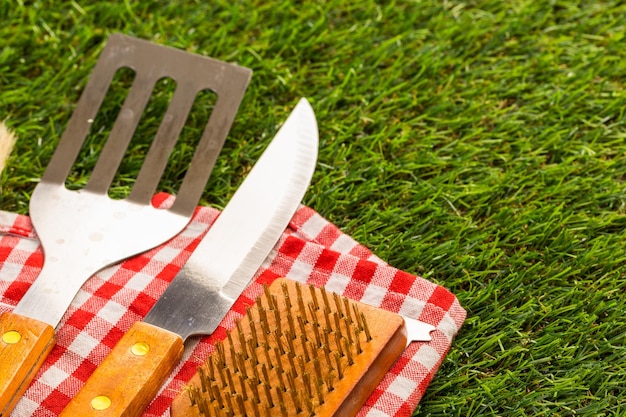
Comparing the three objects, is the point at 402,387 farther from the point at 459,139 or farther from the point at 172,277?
the point at 459,139

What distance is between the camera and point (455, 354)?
119 centimetres

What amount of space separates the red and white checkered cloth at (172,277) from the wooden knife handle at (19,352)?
2 centimetres

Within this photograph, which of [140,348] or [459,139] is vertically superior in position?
[459,139]

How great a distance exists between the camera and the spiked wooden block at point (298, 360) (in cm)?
100

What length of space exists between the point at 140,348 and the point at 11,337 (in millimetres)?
167

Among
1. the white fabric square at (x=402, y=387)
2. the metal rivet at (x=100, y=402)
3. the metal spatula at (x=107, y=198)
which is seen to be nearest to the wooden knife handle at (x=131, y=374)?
the metal rivet at (x=100, y=402)

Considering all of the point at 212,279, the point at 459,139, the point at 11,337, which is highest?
the point at 459,139

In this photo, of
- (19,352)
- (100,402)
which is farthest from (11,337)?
(100,402)

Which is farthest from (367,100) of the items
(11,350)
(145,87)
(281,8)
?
(11,350)

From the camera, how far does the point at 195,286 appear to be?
3.85 ft

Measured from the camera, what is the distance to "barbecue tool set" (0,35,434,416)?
40.3 inches

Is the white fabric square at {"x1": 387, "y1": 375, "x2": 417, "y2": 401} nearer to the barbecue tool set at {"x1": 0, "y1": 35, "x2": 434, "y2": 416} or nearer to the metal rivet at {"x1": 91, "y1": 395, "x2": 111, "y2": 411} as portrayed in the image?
the barbecue tool set at {"x1": 0, "y1": 35, "x2": 434, "y2": 416}

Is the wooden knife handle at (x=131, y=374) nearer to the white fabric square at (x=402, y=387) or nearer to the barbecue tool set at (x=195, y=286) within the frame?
the barbecue tool set at (x=195, y=286)

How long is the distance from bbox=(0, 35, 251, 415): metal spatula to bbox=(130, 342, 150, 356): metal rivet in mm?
124
